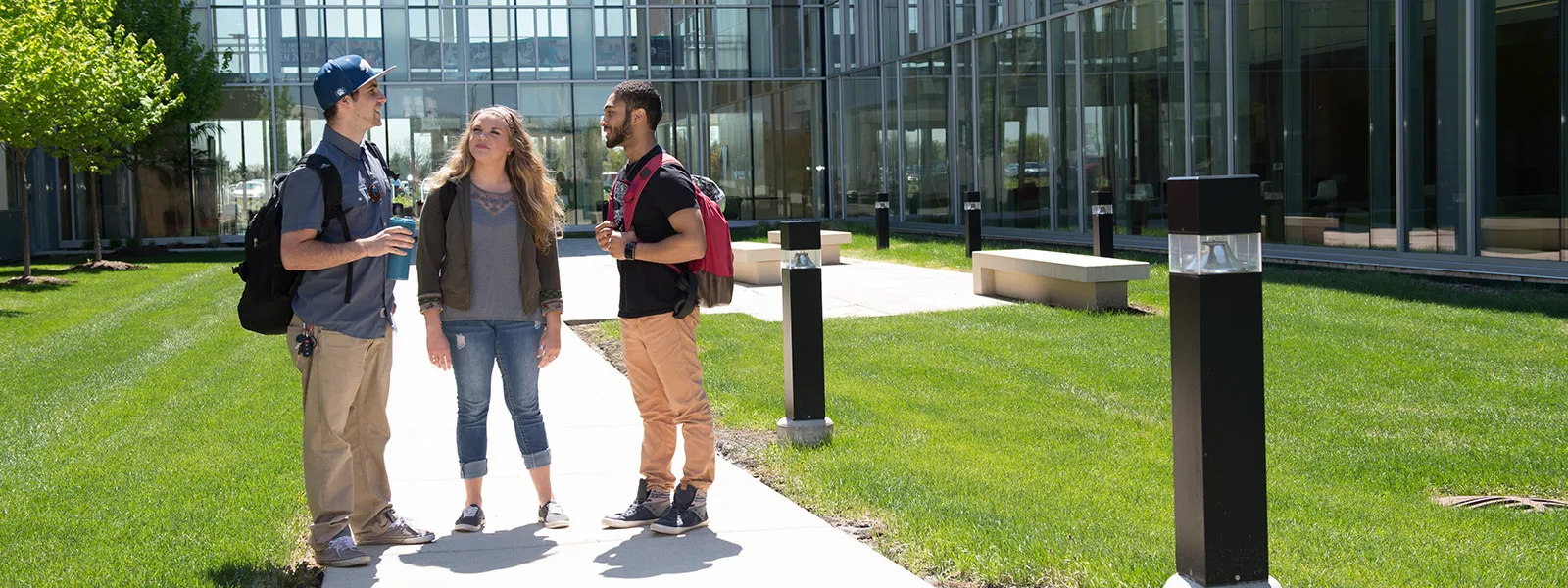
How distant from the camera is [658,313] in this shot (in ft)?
18.1

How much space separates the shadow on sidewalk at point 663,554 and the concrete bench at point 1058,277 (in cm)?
815

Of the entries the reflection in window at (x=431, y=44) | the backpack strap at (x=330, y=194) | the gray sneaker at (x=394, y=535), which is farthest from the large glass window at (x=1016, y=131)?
the backpack strap at (x=330, y=194)

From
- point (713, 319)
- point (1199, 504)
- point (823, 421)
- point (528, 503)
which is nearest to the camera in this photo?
point (1199, 504)

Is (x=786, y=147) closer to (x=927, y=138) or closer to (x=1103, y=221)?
(x=927, y=138)

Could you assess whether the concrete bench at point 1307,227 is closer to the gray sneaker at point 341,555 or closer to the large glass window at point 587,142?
the gray sneaker at point 341,555

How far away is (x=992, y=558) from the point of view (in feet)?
16.0

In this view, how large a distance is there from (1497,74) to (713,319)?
30.0 feet

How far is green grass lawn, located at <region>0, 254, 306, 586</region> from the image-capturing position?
5.10m

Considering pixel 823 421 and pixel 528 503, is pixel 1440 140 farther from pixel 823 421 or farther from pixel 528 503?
pixel 528 503

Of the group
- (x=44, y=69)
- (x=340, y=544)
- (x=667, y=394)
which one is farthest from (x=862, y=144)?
(x=340, y=544)

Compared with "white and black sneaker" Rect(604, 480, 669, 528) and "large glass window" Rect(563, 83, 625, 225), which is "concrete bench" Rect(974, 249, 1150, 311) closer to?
"white and black sneaker" Rect(604, 480, 669, 528)

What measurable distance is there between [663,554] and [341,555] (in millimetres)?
1161

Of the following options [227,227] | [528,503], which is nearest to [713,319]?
[528,503]

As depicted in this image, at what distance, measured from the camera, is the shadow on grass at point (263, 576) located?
4758mm
